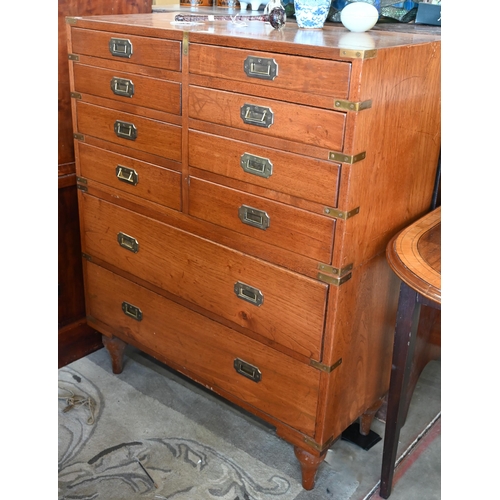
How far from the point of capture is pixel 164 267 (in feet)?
6.25

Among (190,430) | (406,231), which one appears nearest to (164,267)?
(190,430)

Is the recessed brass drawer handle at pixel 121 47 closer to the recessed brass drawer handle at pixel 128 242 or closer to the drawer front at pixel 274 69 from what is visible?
the drawer front at pixel 274 69

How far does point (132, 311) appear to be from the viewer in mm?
2092

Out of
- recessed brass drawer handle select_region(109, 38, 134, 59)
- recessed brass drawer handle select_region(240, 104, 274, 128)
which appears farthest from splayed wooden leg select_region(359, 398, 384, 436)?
recessed brass drawer handle select_region(109, 38, 134, 59)

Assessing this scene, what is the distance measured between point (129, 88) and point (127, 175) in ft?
0.91

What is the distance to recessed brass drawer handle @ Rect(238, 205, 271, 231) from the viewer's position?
1565 mm

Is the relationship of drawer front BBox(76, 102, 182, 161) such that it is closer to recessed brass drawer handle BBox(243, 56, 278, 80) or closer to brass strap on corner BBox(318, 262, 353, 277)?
recessed brass drawer handle BBox(243, 56, 278, 80)

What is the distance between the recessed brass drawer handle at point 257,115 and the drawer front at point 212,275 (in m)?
0.38

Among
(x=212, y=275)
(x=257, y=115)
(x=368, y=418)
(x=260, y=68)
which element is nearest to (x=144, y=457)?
(x=212, y=275)

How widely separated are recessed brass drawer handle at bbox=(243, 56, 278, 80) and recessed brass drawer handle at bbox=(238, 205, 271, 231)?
0.35m

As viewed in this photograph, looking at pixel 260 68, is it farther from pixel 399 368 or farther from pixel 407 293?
pixel 399 368
